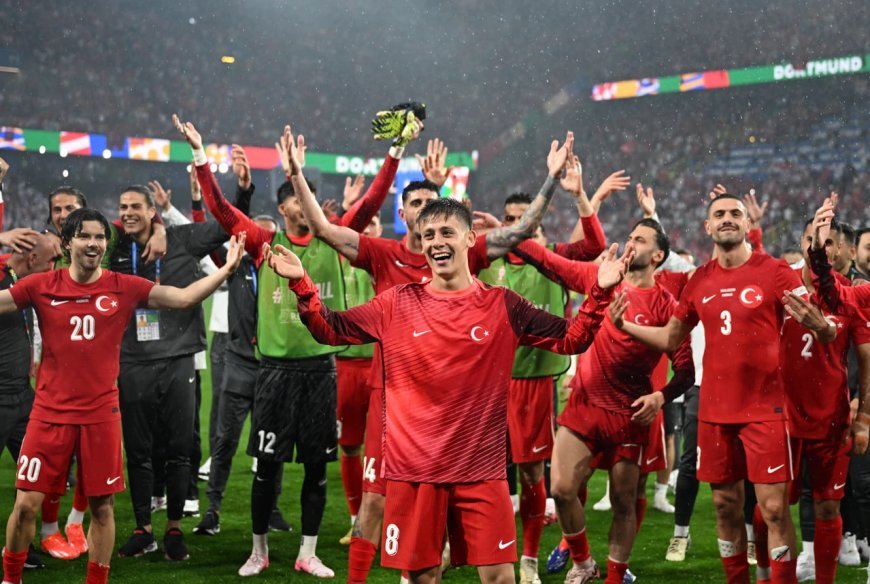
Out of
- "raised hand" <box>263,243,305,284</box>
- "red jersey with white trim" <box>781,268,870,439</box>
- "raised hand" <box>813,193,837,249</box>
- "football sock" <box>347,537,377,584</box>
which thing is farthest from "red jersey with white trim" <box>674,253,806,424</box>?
"raised hand" <box>263,243,305,284</box>

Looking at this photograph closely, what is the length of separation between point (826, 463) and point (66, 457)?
4.16 m

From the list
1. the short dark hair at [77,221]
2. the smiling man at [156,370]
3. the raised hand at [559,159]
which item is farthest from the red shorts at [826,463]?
the short dark hair at [77,221]

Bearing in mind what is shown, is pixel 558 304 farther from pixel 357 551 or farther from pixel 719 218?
pixel 357 551

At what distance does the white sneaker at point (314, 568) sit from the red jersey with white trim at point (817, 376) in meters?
2.91

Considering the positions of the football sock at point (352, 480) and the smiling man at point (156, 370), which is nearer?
the smiling man at point (156, 370)

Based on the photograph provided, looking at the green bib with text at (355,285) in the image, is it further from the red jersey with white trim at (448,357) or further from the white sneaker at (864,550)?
the white sneaker at (864,550)

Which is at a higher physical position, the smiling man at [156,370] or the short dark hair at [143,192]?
the short dark hair at [143,192]

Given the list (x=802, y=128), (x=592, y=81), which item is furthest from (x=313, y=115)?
(x=802, y=128)

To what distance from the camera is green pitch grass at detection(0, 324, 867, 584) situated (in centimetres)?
617

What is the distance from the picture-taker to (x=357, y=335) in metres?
4.20

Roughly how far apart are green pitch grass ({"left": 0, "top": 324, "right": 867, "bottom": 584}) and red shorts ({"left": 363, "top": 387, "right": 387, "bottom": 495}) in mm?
991

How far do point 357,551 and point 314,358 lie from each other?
136 centimetres

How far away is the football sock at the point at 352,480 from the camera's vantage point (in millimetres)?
6949

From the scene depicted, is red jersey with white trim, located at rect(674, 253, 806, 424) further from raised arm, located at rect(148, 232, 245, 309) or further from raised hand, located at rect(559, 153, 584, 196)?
raised arm, located at rect(148, 232, 245, 309)
